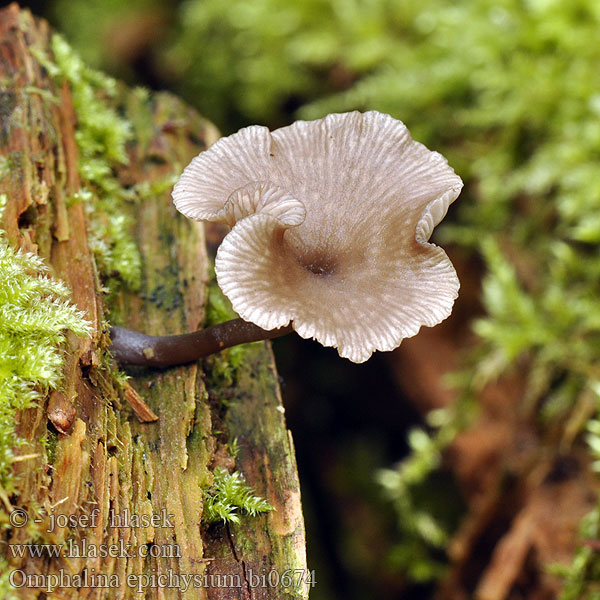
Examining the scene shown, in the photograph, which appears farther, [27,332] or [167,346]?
[167,346]

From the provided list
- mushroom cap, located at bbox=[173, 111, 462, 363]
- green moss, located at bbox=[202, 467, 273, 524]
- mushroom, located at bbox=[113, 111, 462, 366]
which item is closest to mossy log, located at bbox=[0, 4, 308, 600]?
green moss, located at bbox=[202, 467, 273, 524]

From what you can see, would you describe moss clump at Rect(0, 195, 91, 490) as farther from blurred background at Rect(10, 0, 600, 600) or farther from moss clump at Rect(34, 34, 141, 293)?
blurred background at Rect(10, 0, 600, 600)

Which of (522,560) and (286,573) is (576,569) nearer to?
(522,560)

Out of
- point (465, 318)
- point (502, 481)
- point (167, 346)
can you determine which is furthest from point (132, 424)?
point (465, 318)

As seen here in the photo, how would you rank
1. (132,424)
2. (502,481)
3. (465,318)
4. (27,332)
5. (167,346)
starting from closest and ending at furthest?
(27,332), (132,424), (167,346), (502,481), (465,318)

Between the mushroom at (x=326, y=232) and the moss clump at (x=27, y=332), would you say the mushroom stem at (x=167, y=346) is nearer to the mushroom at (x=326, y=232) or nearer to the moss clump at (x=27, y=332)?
the mushroom at (x=326, y=232)

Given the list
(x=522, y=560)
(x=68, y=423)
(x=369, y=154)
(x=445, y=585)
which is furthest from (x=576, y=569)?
(x=68, y=423)

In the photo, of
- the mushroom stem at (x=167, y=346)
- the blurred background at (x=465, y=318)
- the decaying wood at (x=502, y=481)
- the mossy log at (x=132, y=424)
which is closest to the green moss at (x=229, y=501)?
the mossy log at (x=132, y=424)

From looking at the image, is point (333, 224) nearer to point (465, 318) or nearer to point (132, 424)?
point (132, 424)
